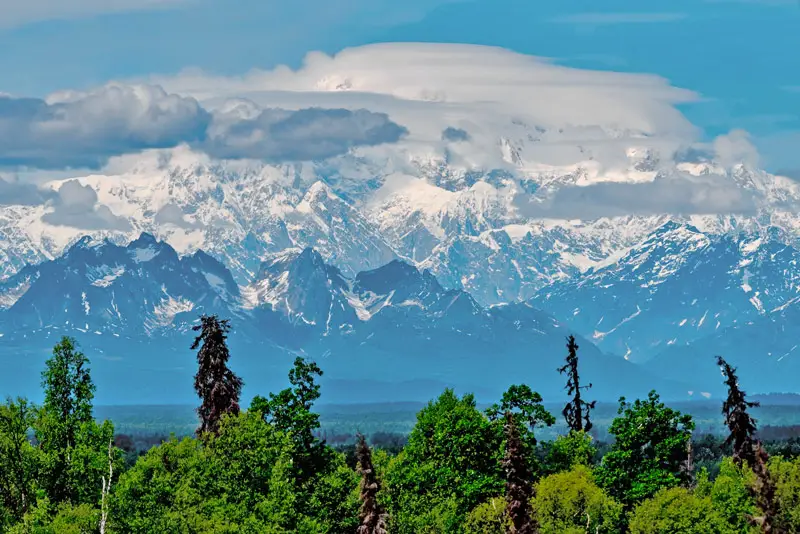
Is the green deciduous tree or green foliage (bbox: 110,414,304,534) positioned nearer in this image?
green foliage (bbox: 110,414,304,534)

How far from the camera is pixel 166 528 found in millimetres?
104688

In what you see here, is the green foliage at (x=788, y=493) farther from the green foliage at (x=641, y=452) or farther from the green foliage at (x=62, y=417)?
the green foliage at (x=62, y=417)

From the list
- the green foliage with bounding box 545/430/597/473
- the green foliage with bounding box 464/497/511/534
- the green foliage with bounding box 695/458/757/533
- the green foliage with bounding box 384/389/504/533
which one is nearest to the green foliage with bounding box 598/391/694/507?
the green foliage with bounding box 545/430/597/473

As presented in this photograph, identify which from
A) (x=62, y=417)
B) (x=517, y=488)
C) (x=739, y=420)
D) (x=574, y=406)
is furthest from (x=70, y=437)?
(x=739, y=420)

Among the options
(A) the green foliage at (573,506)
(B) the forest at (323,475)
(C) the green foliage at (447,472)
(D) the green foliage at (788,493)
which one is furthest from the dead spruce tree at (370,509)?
(D) the green foliage at (788,493)

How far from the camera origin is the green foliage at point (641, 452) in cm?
12419

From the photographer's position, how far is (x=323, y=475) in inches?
4781

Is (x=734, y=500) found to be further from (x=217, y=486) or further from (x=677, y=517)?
(x=217, y=486)

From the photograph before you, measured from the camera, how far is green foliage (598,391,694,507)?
407 feet

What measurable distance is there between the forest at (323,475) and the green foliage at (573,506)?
4.9 inches

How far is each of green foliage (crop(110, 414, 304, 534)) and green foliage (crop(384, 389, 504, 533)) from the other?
9903 millimetres

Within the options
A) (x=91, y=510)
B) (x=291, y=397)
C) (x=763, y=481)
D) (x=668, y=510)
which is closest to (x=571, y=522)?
(x=668, y=510)

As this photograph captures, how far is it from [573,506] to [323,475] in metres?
19.8

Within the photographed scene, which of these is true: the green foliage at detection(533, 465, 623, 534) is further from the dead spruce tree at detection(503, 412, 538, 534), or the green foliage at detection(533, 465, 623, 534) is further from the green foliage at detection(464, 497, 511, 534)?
the dead spruce tree at detection(503, 412, 538, 534)
